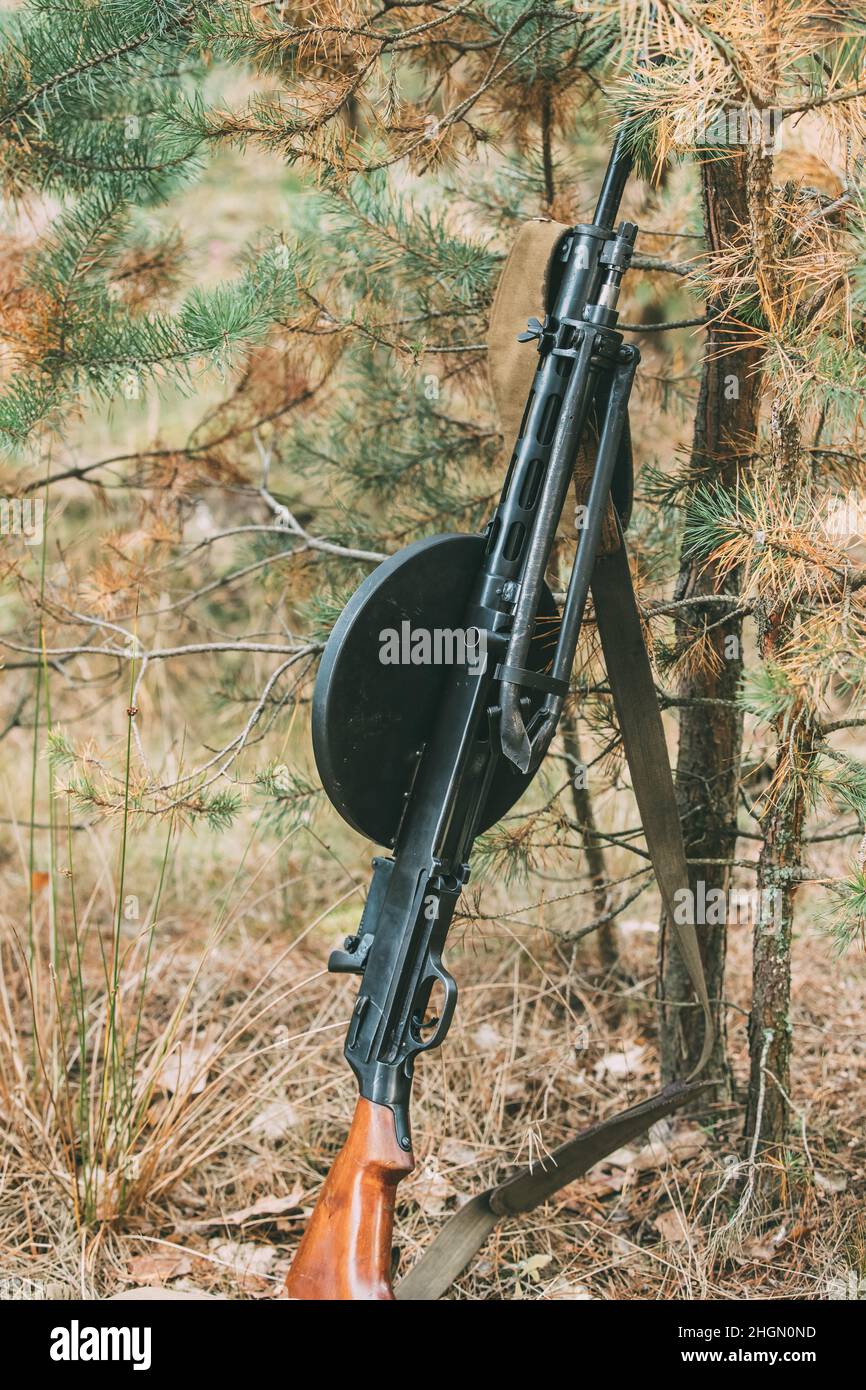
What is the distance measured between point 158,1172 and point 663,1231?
102cm

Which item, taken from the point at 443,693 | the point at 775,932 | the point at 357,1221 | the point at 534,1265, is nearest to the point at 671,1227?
the point at 534,1265

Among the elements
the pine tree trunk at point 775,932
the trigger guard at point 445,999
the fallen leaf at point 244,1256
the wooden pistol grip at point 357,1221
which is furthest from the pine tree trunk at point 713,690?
the fallen leaf at point 244,1256

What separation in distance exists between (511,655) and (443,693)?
15cm

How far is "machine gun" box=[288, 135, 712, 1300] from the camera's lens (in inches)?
68.6

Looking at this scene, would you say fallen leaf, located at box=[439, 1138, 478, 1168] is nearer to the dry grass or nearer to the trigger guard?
the dry grass

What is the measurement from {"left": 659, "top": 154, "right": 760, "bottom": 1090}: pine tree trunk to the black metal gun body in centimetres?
25

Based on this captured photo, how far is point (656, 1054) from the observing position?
8.75ft

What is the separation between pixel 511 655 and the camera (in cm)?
177

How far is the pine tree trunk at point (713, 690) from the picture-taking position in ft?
6.40

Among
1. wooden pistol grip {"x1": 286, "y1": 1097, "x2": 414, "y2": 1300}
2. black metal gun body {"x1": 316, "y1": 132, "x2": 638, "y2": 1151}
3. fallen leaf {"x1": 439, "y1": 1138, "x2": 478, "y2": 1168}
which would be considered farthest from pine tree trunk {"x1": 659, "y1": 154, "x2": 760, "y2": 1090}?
wooden pistol grip {"x1": 286, "y1": 1097, "x2": 414, "y2": 1300}

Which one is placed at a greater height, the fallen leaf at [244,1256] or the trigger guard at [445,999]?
the trigger guard at [445,999]

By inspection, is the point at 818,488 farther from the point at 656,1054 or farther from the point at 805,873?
the point at 656,1054

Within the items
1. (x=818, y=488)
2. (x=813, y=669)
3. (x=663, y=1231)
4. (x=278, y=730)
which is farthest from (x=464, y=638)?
(x=278, y=730)

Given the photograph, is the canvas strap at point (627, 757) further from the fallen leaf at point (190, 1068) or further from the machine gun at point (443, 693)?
the fallen leaf at point (190, 1068)
